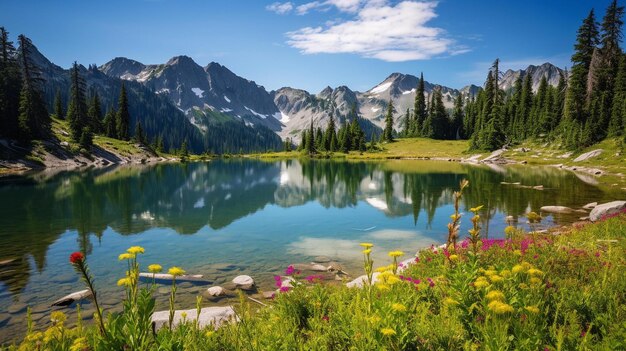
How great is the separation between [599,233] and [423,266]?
29.3 ft

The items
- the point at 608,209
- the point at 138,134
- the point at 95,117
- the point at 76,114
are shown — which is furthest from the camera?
the point at 138,134

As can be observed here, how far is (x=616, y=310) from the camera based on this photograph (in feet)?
18.4

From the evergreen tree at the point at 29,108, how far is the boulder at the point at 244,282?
8742cm

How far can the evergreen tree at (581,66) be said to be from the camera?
72906mm

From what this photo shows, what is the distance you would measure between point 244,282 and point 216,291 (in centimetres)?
116

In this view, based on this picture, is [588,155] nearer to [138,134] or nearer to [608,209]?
[608,209]

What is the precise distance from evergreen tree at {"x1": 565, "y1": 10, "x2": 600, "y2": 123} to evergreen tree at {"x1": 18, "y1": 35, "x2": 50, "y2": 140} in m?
119

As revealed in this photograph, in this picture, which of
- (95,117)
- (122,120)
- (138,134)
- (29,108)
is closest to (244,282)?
(29,108)

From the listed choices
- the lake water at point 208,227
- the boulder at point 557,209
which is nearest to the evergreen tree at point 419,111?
the lake water at point 208,227

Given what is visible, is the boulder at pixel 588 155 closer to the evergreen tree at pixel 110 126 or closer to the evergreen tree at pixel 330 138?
the evergreen tree at pixel 330 138

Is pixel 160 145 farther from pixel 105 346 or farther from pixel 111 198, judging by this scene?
pixel 105 346

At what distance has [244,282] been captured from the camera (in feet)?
42.2

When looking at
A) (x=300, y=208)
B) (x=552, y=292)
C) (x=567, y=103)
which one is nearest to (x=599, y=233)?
(x=552, y=292)

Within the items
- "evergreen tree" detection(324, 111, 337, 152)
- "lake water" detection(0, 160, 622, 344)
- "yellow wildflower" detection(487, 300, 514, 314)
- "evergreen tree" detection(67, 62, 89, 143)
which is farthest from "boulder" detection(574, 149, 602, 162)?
"evergreen tree" detection(67, 62, 89, 143)
